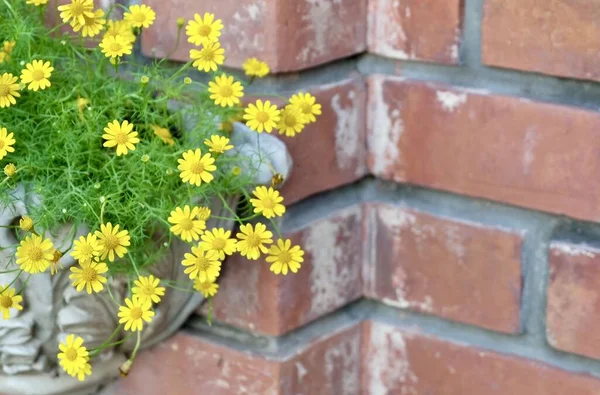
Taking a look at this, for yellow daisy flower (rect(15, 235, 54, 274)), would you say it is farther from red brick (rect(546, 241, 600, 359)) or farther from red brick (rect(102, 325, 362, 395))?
red brick (rect(546, 241, 600, 359))

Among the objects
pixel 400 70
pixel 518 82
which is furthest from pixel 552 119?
pixel 400 70

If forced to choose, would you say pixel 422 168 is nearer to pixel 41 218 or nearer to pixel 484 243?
pixel 484 243

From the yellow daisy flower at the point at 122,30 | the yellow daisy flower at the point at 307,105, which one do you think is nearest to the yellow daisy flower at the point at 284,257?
the yellow daisy flower at the point at 307,105

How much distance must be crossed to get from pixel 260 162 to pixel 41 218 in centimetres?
17

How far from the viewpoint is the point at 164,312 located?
2.94 feet

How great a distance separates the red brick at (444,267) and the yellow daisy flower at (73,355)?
11.7 inches

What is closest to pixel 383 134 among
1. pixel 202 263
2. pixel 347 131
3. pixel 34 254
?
pixel 347 131

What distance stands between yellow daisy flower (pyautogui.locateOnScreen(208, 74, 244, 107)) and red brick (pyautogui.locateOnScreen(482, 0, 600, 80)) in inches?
8.1

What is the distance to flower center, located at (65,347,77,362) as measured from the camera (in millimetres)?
785

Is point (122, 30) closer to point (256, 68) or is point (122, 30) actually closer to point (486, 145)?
point (256, 68)

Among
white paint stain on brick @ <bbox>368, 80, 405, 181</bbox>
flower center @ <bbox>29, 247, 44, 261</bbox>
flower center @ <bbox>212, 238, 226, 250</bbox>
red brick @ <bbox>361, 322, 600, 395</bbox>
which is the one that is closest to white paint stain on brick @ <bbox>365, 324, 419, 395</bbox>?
red brick @ <bbox>361, 322, 600, 395</bbox>

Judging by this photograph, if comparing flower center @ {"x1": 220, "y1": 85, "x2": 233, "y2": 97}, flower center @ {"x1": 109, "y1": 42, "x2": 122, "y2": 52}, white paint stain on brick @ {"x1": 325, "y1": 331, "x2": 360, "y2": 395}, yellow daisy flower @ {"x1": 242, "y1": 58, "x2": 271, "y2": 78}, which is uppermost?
flower center @ {"x1": 109, "y1": 42, "x2": 122, "y2": 52}

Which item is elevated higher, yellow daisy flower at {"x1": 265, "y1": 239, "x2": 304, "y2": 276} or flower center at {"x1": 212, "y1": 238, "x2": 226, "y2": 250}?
flower center at {"x1": 212, "y1": 238, "x2": 226, "y2": 250}

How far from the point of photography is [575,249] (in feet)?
2.73
